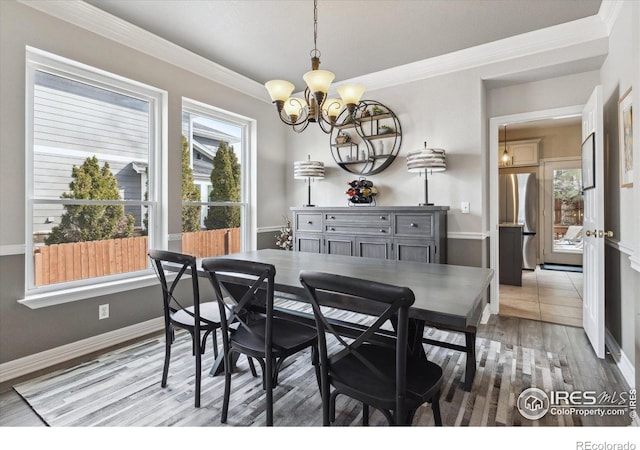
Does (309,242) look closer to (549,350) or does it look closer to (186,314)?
(186,314)

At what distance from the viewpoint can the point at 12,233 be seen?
2.34 m

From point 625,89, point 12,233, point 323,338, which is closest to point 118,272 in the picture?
point 12,233

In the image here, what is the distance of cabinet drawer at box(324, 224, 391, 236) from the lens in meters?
3.53

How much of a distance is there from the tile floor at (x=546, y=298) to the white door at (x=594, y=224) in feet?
2.09

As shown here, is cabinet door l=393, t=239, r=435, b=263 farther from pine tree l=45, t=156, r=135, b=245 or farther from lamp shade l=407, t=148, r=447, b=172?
pine tree l=45, t=156, r=135, b=245

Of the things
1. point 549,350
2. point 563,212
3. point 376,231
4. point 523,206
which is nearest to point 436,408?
point 549,350

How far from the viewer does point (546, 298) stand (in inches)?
170

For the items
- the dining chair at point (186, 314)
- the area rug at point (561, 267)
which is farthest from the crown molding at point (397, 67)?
the area rug at point (561, 267)

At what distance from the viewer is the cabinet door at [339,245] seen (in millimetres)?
3771

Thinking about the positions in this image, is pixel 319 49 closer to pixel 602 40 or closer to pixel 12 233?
pixel 602 40

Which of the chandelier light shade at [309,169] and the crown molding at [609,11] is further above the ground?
the crown molding at [609,11]

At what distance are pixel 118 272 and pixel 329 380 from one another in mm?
2481

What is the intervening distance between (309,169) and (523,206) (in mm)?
4634

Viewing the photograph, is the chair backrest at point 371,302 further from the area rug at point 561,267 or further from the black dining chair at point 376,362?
the area rug at point 561,267
